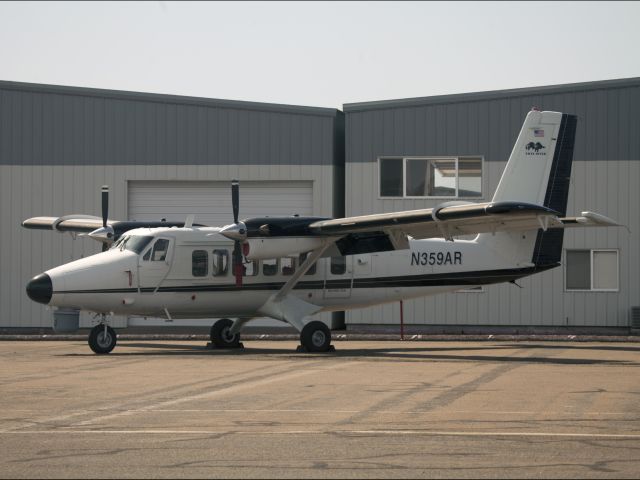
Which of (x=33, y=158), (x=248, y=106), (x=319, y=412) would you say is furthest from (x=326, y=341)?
(x=33, y=158)

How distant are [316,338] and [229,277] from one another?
262 cm

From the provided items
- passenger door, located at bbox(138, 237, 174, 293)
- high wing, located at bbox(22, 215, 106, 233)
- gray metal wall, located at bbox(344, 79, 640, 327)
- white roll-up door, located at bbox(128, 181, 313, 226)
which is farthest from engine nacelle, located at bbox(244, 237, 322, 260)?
white roll-up door, located at bbox(128, 181, 313, 226)

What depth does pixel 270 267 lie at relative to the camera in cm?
2614

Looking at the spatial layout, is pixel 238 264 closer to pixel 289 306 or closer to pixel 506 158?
pixel 289 306

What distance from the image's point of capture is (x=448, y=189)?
1471 inches

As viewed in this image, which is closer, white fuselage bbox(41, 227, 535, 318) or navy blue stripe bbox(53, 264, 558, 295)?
white fuselage bbox(41, 227, 535, 318)

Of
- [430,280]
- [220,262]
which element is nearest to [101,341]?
[220,262]

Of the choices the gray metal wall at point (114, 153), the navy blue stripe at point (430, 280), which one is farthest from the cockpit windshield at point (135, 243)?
the gray metal wall at point (114, 153)

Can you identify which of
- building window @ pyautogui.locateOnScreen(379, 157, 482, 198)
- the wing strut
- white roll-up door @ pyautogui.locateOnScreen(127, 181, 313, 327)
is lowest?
the wing strut

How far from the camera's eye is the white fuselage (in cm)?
2422

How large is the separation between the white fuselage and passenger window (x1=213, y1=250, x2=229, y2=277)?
0.08 ft

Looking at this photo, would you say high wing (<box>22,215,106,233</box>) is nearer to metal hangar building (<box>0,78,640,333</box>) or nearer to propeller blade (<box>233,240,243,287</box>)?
metal hangar building (<box>0,78,640,333</box>)

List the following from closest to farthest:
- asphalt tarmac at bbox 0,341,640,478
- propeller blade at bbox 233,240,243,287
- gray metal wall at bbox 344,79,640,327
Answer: asphalt tarmac at bbox 0,341,640,478 < propeller blade at bbox 233,240,243,287 < gray metal wall at bbox 344,79,640,327

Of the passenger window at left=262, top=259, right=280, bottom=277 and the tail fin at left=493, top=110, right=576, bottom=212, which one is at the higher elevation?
the tail fin at left=493, top=110, right=576, bottom=212
